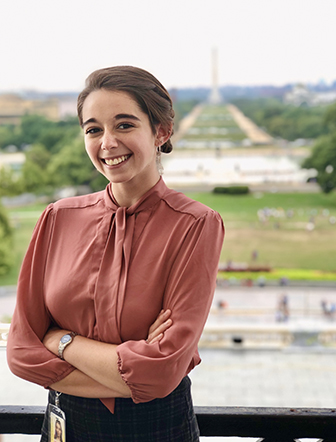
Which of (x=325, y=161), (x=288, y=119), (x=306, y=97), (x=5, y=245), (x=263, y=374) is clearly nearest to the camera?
(x=263, y=374)

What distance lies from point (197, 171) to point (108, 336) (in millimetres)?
14916

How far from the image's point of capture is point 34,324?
76 centimetres

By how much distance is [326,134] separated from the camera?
15.4 metres

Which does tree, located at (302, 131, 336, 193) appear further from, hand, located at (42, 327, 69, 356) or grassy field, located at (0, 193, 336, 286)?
hand, located at (42, 327, 69, 356)

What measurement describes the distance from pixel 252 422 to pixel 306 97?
1647cm

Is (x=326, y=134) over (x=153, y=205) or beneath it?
beneath

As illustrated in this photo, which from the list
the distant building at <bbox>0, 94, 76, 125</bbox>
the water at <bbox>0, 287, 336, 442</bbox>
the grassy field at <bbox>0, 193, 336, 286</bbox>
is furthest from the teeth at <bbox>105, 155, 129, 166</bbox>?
the distant building at <bbox>0, 94, 76, 125</bbox>

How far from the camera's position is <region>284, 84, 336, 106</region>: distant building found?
16.1m

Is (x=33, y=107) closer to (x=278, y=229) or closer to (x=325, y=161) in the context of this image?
(x=278, y=229)

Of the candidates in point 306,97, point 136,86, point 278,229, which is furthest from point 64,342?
point 306,97

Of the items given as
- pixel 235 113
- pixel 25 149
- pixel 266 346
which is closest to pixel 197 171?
pixel 235 113

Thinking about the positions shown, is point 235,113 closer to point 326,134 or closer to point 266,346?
point 326,134

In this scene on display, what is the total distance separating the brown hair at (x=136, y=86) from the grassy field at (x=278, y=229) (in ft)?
41.9

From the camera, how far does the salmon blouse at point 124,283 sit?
2.25 ft
